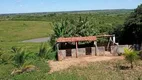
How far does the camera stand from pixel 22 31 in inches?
3017

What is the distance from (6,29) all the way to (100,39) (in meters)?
51.9

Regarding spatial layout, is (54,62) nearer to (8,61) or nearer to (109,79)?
(8,61)

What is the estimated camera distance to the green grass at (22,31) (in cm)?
6844

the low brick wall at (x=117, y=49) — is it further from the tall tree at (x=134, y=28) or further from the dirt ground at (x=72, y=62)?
the tall tree at (x=134, y=28)

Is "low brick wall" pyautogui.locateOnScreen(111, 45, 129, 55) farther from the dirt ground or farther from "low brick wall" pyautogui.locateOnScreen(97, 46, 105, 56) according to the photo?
the dirt ground

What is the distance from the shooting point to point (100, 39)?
32781 mm

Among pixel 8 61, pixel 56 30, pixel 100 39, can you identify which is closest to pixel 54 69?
pixel 8 61

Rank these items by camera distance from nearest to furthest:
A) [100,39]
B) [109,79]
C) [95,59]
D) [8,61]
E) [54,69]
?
[109,79] < [54,69] < [95,59] < [8,61] < [100,39]

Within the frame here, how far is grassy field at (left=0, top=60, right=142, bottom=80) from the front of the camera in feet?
63.7

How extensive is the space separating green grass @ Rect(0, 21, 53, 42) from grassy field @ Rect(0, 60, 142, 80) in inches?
1707

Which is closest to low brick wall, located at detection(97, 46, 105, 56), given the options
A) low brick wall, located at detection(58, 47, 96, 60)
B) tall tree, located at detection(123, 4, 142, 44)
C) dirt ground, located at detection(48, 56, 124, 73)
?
low brick wall, located at detection(58, 47, 96, 60)

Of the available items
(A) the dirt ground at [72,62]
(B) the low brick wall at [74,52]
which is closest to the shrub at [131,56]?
(A) the dirt ground at [72,62]

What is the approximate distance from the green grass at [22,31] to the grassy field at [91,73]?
142 ft

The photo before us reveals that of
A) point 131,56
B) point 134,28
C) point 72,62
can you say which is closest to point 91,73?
point 131,56
